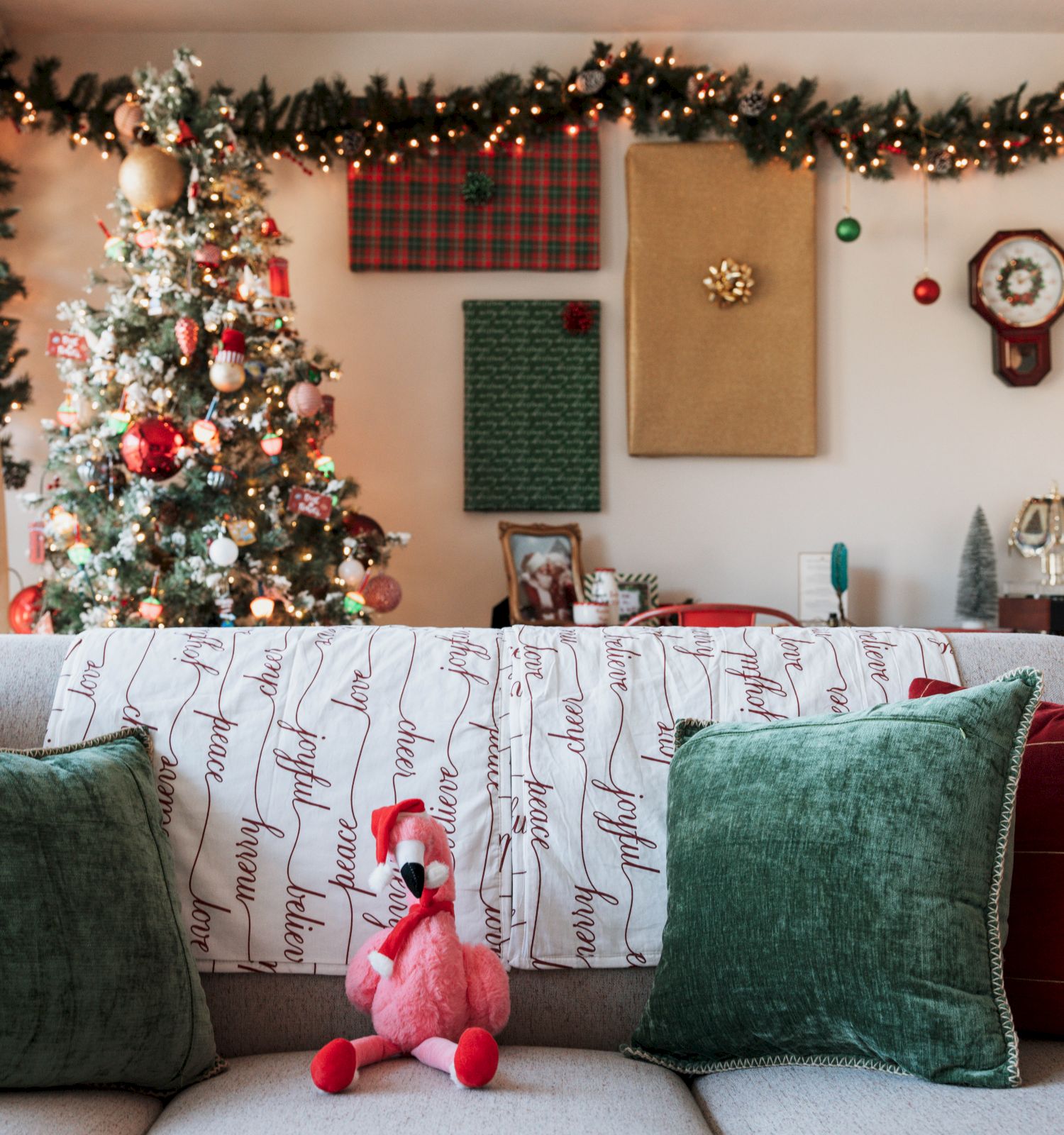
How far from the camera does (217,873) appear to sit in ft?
4.49

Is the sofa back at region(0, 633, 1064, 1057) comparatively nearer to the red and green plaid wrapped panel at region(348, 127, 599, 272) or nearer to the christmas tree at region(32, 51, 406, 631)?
the christmas tree at region(32, 51, 406, 631)

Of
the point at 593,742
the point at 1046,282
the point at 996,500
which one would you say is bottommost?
the point at 593,742

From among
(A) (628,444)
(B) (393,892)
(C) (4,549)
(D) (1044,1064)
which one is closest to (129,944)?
(B) (393,892)

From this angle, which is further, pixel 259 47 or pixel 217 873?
pixel 259 47

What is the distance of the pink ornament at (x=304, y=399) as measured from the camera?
310cm

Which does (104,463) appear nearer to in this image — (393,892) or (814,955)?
(393,892)

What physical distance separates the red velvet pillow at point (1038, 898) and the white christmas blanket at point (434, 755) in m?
0.25

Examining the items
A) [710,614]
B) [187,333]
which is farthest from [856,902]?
[187,333]

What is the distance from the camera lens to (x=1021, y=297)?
3.75 meters

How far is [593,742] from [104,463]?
2149 mm

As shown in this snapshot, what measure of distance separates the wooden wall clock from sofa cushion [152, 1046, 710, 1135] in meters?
3.32

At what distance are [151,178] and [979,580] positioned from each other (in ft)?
10.1

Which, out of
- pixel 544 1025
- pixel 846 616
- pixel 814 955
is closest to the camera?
pixel 814 955

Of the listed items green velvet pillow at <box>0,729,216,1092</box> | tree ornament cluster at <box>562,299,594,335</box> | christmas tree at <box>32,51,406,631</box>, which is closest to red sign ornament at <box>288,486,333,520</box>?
christmas tree at <box>32,51,406,631</box>
